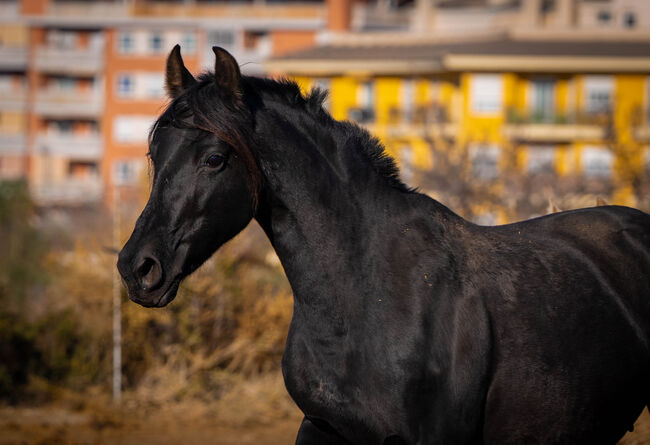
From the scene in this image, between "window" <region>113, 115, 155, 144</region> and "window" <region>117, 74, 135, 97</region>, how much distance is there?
159 centimetres

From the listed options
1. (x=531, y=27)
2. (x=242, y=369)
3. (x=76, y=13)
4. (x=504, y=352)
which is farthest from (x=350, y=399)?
(x=76, y=13)

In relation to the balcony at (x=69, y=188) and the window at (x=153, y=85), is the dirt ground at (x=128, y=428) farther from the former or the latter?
the window at (x=153, y=85)

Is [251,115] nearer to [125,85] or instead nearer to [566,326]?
[566,326]

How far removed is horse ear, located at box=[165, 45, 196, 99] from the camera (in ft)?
11.5

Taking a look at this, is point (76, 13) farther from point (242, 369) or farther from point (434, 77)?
point (242, 369)

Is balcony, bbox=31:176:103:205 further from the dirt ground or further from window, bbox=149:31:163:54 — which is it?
the dirt ground

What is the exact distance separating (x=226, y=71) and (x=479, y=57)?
32587 millimetres

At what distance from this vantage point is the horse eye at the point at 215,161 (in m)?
3.31

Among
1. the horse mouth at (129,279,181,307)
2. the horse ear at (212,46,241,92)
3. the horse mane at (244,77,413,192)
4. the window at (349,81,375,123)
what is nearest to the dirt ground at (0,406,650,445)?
the horse mane at (244,77,413,192)

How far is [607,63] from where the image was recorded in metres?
34.4

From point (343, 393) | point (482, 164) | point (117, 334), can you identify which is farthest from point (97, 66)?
point (343, 393)

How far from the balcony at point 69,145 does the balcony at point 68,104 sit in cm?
150

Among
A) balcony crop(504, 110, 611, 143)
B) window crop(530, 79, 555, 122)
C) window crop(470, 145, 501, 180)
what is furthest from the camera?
window crop(530, 79, 555, 122)

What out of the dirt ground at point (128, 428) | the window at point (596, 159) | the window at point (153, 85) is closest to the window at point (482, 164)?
the window at point (596, 159)
